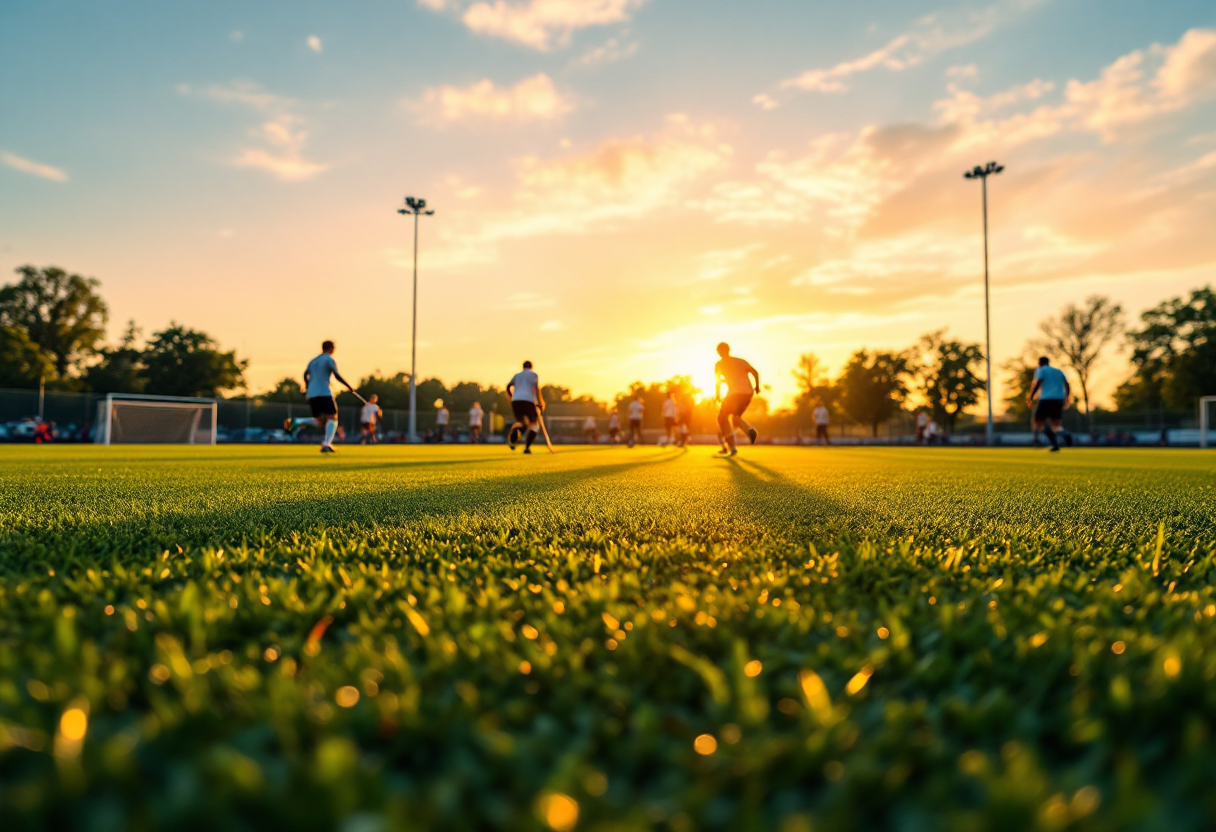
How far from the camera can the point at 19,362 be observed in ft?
185

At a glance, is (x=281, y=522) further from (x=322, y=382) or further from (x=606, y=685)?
(x=322, y=382)

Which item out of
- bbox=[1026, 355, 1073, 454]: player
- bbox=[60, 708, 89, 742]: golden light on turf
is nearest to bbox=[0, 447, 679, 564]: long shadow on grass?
bbox=[60, 708, 89, 742]: golden light on turf

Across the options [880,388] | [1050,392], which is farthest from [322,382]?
[880,388]

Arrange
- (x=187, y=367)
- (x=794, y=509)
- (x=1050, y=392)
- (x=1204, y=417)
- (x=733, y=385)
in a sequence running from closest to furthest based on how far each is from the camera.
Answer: (x=794, y=509) → (x=733, y=385) → (x=1050, y=392) → (x=1204, y=417) → (x=187, y=367)

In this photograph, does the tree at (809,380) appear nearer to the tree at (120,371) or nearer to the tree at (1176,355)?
the tree at (1176,355)

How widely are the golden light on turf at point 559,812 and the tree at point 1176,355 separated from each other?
2874 inches

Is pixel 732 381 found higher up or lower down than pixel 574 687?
higher up

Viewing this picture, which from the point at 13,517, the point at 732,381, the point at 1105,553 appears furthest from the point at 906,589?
the point at 732,381

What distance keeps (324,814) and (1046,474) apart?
30.0 ft

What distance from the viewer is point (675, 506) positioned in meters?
4.60

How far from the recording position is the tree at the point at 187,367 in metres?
65.4

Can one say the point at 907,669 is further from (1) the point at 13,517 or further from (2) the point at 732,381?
(2) the point at 732,381

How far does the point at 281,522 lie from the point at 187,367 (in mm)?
72852

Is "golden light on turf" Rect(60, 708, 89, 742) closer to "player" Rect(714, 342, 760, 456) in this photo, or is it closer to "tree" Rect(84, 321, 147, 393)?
"player" Rect(714, 342, 760, 456)
